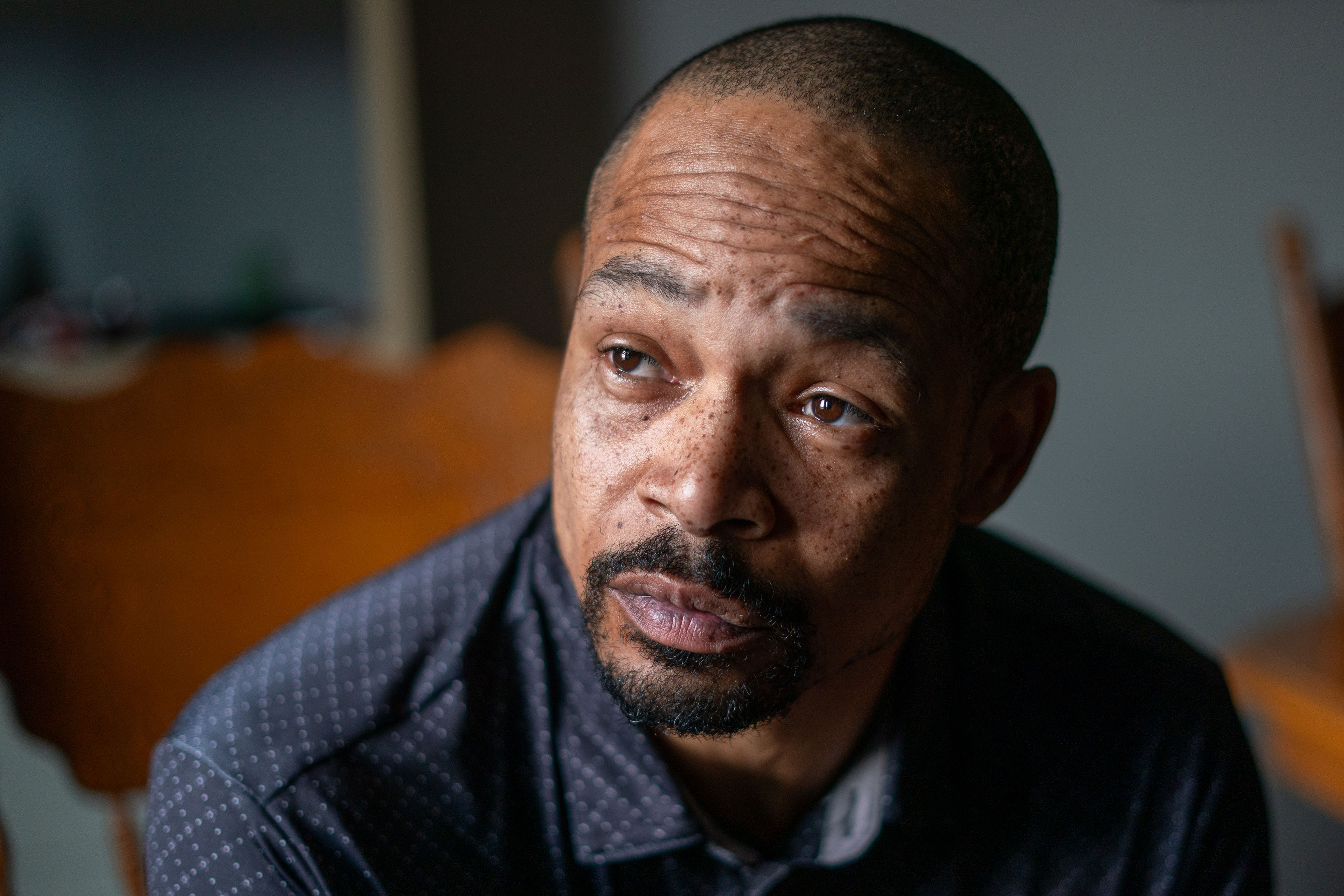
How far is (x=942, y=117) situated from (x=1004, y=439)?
28 centimetres

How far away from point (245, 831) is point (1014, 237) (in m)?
0.71

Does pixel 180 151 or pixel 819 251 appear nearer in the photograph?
→ pixel 819 251

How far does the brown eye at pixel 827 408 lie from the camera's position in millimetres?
705

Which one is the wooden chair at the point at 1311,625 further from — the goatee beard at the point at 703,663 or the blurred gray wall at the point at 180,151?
the blurred gray wall at the point at 180,151

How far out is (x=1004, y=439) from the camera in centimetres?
86

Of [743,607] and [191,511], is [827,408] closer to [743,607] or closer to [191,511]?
[743,607]

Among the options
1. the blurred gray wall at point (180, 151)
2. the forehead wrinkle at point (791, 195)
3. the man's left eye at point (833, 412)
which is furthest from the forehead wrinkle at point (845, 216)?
the blurred gray wall at point (180, 151)

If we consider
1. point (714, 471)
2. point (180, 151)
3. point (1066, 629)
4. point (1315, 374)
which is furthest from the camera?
point (180, 151)

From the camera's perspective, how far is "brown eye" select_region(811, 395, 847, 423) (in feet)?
2.31

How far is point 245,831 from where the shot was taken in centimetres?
73

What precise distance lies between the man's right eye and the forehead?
68 mm

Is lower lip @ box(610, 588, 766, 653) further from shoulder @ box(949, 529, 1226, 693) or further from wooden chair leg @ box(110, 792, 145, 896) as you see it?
wooden chair leg @ box(110, 792, 145, 896)

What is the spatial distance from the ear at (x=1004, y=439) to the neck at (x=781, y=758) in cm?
15

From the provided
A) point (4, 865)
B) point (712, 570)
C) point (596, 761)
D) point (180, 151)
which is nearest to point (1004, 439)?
point (712, 570)
